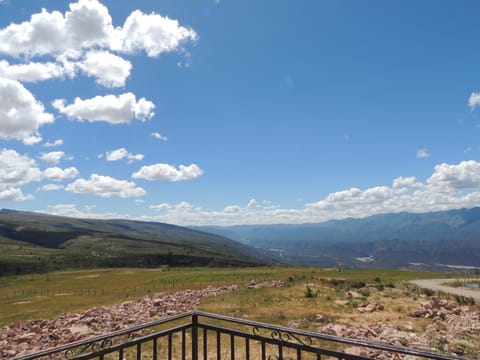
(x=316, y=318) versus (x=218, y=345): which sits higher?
(x=218, y=345)

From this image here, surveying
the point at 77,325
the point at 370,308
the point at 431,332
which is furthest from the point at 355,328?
the point at 77,325

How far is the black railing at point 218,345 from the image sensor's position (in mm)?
4312

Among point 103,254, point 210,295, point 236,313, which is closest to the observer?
point 236,313

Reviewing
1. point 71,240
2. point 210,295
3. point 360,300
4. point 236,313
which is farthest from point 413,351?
point 71,240

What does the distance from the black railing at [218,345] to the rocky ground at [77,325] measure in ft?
7.47

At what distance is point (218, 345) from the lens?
520cm

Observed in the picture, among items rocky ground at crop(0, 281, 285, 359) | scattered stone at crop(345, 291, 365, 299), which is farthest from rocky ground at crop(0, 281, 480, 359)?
scattered stone at crop(345, 291, 365, 299)

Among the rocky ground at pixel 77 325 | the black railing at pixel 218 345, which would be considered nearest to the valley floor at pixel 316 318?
the rocky ground at pixel 77 325

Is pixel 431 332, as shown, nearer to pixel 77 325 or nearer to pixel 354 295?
pixel 354 295

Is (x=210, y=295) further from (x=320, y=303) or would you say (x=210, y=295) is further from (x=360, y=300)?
(x=360, y=300)

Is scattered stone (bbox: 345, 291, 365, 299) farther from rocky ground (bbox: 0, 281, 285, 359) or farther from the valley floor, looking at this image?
rocky ground (bbox: 0, 281, 285, 359)

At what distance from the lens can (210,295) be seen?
2872cm

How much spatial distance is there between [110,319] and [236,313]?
703 cm

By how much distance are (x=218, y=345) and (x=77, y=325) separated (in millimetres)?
15215
